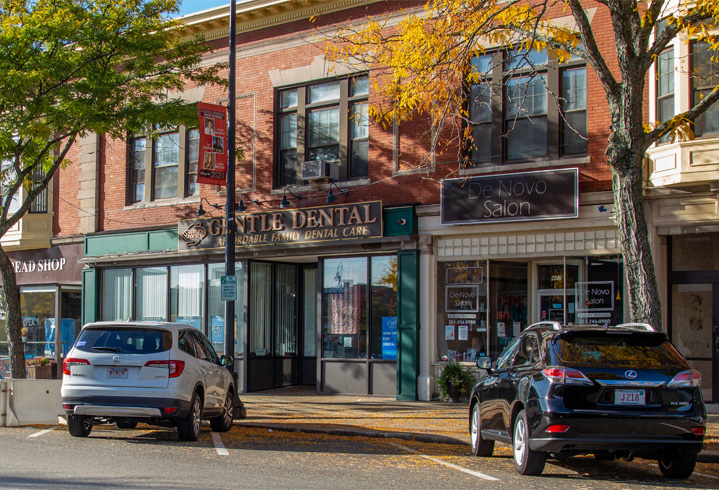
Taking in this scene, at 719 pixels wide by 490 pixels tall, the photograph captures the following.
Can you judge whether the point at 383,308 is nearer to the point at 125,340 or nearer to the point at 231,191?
the point at 231,191

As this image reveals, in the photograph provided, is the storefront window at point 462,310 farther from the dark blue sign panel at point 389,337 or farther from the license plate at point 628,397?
the license plate at point 628,397

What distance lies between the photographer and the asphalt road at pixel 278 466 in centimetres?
855

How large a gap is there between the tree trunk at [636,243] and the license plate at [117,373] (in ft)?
22.9

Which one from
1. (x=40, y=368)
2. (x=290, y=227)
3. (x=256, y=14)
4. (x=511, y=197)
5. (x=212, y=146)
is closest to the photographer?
(x=511, y=197)

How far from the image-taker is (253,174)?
832 inches

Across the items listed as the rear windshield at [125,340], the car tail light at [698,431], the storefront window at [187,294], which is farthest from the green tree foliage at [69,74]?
the car tail light at [698,431]

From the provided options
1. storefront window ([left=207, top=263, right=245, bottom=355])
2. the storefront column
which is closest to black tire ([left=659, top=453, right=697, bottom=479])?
the storefront column

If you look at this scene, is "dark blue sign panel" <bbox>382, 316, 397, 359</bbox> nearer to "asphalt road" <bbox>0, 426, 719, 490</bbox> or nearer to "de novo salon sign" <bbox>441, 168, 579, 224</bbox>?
"de novo salon sign" <bbox>441, 168, 579, 224</bbox>

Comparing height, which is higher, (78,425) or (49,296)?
(49,296)

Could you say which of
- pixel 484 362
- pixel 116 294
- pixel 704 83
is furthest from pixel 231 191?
pixel 116 294

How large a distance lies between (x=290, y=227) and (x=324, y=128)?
2499 millimetres

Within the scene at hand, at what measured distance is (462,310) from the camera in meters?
18.0

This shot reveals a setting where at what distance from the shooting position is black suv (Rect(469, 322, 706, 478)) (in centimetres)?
852

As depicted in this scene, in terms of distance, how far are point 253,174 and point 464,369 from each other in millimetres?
7280
